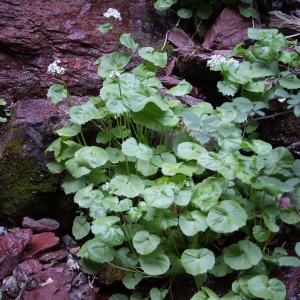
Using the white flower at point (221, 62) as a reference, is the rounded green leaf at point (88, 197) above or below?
below

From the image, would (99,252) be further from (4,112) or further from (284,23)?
(284,23)

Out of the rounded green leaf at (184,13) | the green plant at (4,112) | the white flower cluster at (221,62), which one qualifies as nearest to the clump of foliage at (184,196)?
the white flower cluster at (221,62)

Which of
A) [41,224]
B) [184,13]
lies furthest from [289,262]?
[184,13]

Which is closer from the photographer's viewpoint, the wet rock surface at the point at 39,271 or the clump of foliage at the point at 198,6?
the wet rock surface at the point at 39,271

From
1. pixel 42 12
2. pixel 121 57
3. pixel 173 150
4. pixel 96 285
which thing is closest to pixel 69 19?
pixel 42 12

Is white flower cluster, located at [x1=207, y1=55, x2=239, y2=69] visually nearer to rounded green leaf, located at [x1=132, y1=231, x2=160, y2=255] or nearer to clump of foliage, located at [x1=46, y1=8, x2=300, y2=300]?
clump of foliage, located at [x1=46, y1=8, x2=300, y2=300]

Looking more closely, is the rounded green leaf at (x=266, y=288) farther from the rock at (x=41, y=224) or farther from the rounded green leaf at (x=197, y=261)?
the rock at (x=41, y=224)

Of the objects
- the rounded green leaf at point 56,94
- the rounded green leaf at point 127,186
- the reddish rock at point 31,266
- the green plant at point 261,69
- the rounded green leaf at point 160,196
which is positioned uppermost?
the green plant at point 261,69
